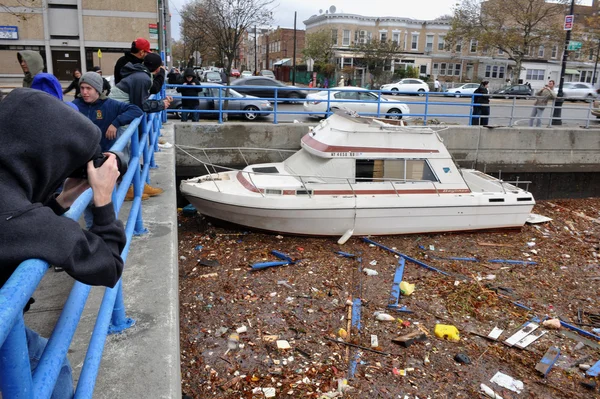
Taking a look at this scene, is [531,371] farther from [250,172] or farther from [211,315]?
[250,172]

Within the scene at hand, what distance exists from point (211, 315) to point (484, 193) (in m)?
6.35

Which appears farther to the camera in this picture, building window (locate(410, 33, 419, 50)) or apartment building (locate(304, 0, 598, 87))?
building window (locate(410, 33, 419, 50))

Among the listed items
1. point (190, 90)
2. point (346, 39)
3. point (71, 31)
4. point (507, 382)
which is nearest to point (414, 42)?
point (346, 39)

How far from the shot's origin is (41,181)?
1315mm

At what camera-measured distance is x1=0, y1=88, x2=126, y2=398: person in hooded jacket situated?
1198mm

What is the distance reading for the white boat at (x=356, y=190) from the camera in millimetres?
8922

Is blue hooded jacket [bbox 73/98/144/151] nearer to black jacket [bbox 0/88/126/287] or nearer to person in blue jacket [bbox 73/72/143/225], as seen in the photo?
person in blue jacket [bbox 73/72/143/225]

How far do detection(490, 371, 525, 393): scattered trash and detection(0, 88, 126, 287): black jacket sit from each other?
494 cm

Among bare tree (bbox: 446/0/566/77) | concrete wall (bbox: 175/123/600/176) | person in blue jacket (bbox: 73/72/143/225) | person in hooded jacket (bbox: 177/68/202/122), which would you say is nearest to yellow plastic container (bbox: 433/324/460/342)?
person in blue jacket (bbox: 73/72/143/225)

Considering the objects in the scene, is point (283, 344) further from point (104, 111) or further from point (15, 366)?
point (15, 366)

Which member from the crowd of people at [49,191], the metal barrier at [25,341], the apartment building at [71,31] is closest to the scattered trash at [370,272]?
the metal barrier at [25,341]

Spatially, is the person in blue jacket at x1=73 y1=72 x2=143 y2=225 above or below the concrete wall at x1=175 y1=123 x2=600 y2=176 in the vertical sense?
above

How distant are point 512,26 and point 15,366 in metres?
53.8

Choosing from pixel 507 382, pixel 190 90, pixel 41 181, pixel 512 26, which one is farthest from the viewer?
pixel 512 26
